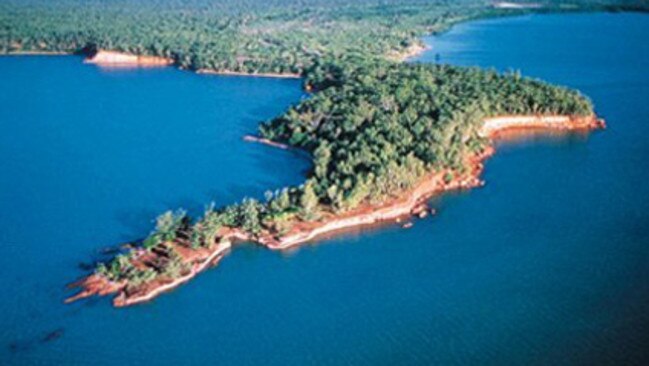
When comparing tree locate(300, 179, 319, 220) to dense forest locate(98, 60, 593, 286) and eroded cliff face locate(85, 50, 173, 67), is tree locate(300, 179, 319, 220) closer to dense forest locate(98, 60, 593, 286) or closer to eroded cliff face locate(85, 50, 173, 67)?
dense forest locate(98, 60, 593, 286)

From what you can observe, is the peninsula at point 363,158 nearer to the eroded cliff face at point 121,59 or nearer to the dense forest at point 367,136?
the dense forest at point 367,136

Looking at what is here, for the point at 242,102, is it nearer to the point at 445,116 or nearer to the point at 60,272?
the point at 445,116

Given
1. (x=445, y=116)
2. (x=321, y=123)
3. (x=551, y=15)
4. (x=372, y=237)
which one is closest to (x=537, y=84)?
(x=445, y=116)

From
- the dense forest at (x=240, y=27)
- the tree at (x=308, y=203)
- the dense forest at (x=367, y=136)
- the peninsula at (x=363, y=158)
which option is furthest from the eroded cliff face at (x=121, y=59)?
the tree at (x=308, y=203)

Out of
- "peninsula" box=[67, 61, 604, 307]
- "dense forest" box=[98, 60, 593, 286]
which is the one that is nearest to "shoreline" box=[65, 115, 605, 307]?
"peninsula" box=[67, 61, 604, 307]

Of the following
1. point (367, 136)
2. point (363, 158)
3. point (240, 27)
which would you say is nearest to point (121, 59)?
point (240, 27)

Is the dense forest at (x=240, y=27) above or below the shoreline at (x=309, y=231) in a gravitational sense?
above
